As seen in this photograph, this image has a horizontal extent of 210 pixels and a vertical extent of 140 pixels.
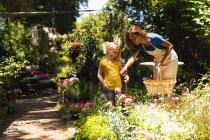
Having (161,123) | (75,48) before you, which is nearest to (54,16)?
(75,48)

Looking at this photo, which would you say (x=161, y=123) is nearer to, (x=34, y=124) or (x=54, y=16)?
(x=34, y=124)

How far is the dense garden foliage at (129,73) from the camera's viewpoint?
175 inches

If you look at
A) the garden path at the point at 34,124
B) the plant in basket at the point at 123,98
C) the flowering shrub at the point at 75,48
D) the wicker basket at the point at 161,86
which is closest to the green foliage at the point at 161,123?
the plant in basket at the point at 123,98

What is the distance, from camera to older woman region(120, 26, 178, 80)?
5363mm

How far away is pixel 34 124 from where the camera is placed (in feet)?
26.3

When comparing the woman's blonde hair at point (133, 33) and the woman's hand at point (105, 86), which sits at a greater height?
the woman's blonde hair at point (133, 33)

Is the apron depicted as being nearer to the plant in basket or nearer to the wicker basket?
the wicker basket

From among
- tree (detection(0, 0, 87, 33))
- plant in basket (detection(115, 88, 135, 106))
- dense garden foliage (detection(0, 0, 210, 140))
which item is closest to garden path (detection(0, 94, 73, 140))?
dense garden foliage (detection(0, 0, 210, 140))

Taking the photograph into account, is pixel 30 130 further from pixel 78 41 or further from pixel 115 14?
pixel 115 14

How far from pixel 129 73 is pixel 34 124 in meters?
3.59

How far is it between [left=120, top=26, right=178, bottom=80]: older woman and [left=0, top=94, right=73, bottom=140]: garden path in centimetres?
219

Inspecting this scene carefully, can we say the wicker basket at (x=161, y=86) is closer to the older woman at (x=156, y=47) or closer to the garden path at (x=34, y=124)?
the older woman at (x=156, y=47)

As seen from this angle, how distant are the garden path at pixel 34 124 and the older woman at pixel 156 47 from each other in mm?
2186

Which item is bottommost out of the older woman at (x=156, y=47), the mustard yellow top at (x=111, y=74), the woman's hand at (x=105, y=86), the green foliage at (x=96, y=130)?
the green foliage at (x=96, y=130)
